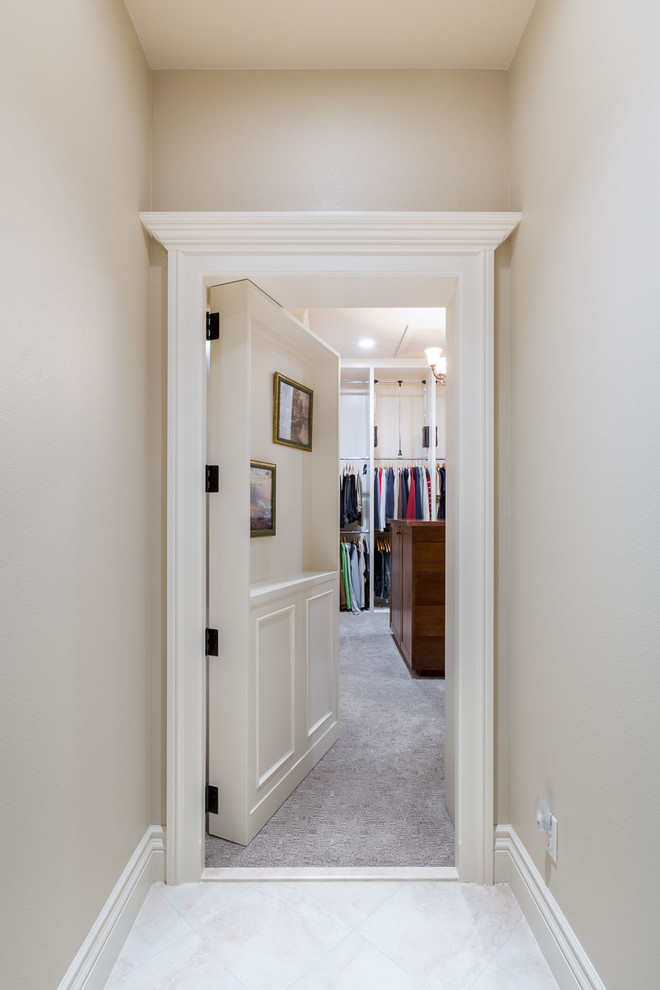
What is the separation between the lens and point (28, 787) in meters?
1.03

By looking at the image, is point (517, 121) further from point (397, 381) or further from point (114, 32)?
point (397, 381)

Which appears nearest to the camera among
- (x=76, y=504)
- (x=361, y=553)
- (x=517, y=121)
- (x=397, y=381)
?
(x=76, y=504)

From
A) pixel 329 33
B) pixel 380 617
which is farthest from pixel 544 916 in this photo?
pixel 380 617

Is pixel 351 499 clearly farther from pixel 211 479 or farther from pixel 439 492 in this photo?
pixel 211 479

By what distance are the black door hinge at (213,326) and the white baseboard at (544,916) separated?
74.7 inches

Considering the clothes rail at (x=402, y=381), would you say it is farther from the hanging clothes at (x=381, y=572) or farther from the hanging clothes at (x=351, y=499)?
the hanging clothes at (x=381, y=572)

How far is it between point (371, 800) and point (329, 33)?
2.76 meters

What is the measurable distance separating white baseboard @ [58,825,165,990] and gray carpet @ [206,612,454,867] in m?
0.23

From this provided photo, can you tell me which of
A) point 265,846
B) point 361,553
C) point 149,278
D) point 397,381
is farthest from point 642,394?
point 397,381

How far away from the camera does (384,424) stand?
6.59 m

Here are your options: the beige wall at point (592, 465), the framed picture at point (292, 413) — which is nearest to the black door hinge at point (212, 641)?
the framed picture at point (292, 413)

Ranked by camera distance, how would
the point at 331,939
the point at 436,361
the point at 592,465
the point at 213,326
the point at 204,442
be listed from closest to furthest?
the point at 592,465 < the point at 331,939 < the point at 204,442 < the point at 213,326 < the point at 436,361

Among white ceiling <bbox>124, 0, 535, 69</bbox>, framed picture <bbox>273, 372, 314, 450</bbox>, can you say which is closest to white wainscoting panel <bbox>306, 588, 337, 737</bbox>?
framed picture <bbox>273, 372, 314, 450</bbox>

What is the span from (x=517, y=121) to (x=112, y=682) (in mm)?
2078
